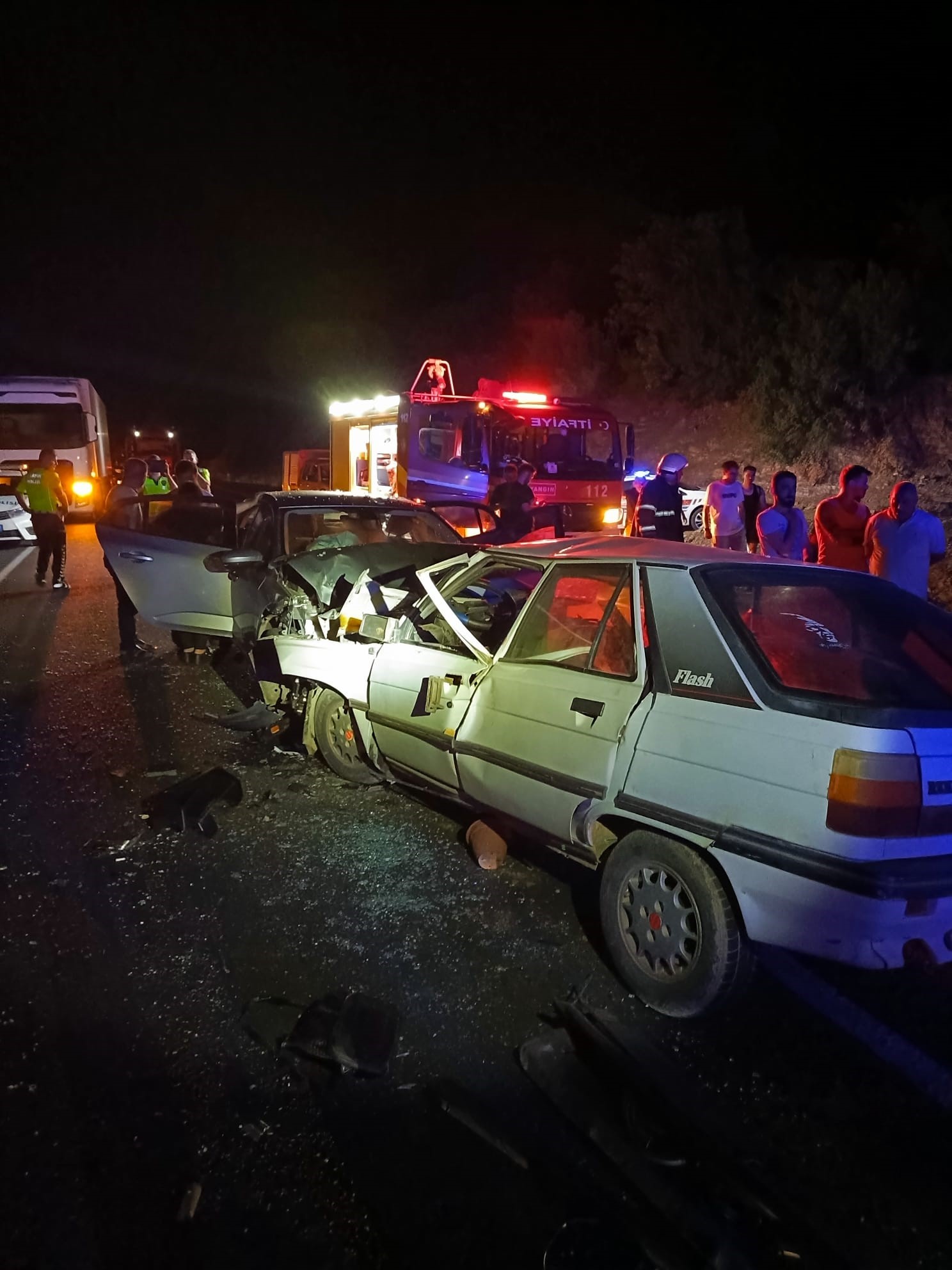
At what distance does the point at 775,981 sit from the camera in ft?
12.6

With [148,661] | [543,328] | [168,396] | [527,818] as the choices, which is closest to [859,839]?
[527,818]

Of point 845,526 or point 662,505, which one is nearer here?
point 845,526

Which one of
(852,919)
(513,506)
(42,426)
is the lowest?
(852,919)

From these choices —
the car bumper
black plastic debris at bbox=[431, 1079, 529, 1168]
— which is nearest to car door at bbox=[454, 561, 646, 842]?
the car bumper

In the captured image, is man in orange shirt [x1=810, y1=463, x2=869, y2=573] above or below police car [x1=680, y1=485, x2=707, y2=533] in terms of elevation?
above

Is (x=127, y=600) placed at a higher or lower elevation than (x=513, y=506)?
lower

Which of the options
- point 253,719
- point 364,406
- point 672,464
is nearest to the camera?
point 253,719

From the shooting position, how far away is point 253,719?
23.0 ft

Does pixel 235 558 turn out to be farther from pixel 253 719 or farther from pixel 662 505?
pixel 662 505

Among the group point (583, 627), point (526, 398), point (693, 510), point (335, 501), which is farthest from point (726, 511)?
point (693, 510)

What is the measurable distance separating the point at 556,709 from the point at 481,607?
1.73m

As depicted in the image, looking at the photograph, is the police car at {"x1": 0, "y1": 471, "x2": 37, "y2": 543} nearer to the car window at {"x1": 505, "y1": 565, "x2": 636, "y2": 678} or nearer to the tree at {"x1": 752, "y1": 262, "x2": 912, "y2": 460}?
the car window at {"x1": 505, "y1": 565, "x2": 636, "y2": 678}

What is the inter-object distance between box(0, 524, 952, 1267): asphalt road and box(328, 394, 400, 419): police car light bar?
10.0 m

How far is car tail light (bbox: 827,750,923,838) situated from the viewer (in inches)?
117
